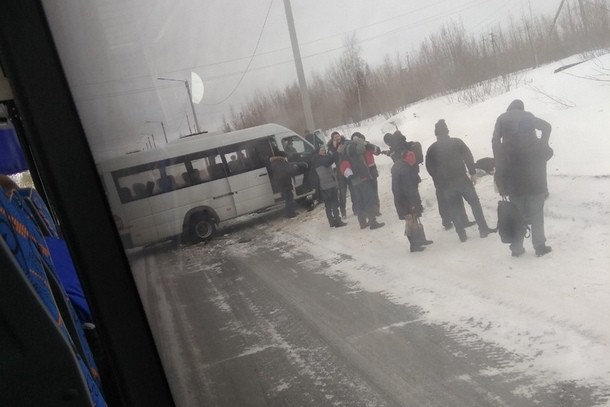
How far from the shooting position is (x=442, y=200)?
1504mm

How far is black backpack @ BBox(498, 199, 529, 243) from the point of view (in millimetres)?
1365

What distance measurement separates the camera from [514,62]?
1321 mm

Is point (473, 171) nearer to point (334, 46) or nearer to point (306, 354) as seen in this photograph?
point (334, 46)

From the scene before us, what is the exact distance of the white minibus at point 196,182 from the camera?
1.67m

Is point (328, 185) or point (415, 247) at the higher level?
point (328, 185)

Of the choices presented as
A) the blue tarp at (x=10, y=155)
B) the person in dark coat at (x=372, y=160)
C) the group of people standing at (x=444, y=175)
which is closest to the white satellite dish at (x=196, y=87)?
the group of people standing at (x=444, y=175)

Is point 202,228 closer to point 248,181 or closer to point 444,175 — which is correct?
point 248,181

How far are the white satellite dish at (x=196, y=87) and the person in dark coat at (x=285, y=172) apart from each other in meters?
0.34

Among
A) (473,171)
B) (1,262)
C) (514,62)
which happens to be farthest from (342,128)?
(1,262)

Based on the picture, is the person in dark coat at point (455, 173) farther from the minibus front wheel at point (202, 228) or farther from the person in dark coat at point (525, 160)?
the minibus front wheel at point (202, 228)

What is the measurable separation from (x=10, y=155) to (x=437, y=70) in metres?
2.46

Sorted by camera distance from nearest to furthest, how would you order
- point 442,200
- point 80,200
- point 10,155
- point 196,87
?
point 442,200
point 196,87
point 80,200
point 10,155

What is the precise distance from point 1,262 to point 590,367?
1.54 metres

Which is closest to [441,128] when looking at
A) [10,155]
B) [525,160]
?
[525,160]
